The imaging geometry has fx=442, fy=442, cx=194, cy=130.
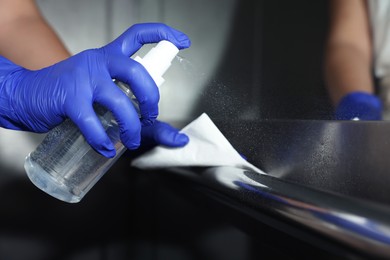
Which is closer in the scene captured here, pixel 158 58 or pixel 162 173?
pixel 158 58

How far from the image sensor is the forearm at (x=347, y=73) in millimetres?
557

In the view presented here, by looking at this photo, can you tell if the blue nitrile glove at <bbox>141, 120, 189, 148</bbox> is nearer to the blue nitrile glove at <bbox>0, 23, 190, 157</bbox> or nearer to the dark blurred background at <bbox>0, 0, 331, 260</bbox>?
Answer: the dark blurred background at <bbox>0, 0, 331, 260</bbox>

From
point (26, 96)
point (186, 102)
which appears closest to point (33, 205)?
point (186, 102)

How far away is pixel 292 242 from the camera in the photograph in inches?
15.1

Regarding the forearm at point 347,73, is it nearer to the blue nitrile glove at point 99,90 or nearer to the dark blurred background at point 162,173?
the dark blurred background at point 162,173

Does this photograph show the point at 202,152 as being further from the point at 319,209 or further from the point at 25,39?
the point at 25,39

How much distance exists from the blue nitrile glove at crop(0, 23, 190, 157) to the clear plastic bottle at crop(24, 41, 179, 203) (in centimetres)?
2

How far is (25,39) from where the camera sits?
0.78m

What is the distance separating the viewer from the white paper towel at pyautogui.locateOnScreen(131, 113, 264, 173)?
0.54 meters

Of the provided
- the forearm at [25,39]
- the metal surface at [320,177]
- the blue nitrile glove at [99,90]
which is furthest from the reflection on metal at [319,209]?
the forearm at [25,39]

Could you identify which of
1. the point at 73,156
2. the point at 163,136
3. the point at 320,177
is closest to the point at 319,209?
the point at 320,177

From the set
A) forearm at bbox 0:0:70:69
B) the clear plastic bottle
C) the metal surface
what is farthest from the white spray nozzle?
forearm at bbox 0:0:70:69

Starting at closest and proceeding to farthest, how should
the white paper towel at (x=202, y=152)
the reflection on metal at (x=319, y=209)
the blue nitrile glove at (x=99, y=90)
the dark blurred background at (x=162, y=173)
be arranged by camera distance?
the reflection on metal at (x=319, y=209)
the blue nitrile glove at (x=99, y=90)
the white paper towel at (x=202, y=152)
the dark blurred background at (x=162, y=173)

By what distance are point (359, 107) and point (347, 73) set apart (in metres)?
0.08
